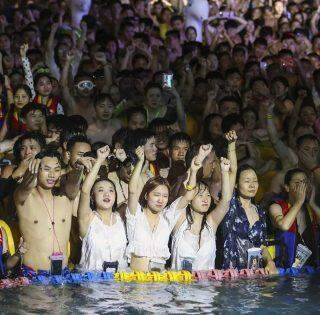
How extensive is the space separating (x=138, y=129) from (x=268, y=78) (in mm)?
4038

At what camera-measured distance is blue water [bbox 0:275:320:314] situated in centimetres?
622

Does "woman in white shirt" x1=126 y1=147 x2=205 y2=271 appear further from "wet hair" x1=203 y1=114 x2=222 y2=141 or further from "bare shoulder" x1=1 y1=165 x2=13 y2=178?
"wet hair" x1=203 y1=114 x2=222 y2=141

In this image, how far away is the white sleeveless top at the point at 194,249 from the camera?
7523mm

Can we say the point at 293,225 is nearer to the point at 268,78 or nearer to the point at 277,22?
the point at 268,78

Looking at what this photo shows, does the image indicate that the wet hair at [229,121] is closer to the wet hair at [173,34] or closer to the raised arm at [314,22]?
the wet hair at [173,34]

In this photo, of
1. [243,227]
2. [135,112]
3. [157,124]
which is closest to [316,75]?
[157,124]

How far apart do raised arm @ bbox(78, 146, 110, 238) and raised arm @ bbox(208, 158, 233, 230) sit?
1.12m

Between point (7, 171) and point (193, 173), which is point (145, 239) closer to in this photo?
point (193, 173)

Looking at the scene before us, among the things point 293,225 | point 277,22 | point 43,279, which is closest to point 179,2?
point 277,22

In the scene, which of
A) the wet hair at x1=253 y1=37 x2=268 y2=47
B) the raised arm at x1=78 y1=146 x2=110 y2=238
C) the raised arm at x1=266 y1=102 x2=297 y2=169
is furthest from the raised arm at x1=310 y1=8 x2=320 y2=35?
the raised arm at x1=78 y1=146 x2=110 y2=238

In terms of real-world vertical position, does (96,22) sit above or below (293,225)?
above

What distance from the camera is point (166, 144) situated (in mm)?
8938

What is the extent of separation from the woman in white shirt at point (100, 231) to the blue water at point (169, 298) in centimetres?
31

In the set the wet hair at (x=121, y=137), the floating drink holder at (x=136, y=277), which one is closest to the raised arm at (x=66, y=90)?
the wet hair at (x=121, y=137)
